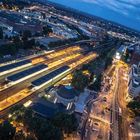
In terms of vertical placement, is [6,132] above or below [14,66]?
above

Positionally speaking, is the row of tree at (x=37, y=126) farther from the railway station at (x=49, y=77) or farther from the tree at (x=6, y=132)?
the railway station at (x=49, y=77)

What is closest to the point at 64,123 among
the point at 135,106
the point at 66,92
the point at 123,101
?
the point at 66,92

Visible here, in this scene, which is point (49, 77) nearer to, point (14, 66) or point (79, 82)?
point (79, 82)

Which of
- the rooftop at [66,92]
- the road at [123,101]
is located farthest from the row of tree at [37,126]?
the road at [123,101]

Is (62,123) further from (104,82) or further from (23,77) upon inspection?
(104,82)

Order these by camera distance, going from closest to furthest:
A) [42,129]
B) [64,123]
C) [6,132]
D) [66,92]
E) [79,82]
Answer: [6,132] < [42,129] < [64,123] < [66,92] < [79,82]

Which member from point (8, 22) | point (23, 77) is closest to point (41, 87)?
point (23, 77)

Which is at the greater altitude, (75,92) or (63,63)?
(75,92)

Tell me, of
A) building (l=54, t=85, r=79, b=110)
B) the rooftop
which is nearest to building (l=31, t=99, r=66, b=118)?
building (l=54, t=85, r=79, b=110)
